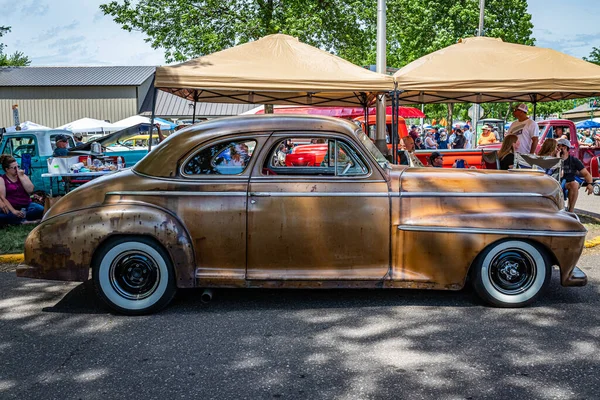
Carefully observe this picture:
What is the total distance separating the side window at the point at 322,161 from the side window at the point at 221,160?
0.66 feet

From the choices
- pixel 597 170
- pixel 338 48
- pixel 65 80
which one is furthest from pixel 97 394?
pixel 65 80

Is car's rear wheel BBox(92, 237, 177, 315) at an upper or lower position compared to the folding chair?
lower

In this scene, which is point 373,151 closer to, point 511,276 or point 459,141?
point 511,276

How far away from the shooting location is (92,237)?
16.3ft

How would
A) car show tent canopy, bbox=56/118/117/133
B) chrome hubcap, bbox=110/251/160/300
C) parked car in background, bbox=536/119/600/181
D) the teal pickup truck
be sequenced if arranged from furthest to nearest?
1. car show tent canopy, bbox=56/118/117/133
2. parked car in background, bbox=536/119/600/181
3. the teal pickup truck
4. chrome hubcap, bbox=110/251/160/300

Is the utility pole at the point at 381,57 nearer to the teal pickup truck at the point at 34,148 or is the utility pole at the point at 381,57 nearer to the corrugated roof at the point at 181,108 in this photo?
the teal pickup truck at the point at 34,148

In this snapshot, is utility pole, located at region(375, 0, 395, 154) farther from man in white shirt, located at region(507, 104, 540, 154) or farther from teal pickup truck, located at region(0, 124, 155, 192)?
teal pickup truck, located at region(0, 124, 155, 192)

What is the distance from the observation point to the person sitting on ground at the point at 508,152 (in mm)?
9994

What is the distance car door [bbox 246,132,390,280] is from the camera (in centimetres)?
505

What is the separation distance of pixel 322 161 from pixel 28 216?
20.3ft

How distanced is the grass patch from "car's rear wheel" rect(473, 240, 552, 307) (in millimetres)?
5705

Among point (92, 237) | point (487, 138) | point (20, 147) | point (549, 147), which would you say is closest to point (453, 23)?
point (487, 138)

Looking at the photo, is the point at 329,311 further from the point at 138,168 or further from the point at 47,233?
the point at 47,233

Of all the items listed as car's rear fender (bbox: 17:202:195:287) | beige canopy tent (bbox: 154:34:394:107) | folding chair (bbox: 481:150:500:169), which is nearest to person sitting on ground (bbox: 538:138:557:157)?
folding chair (bbox: 481:150:500:169)
